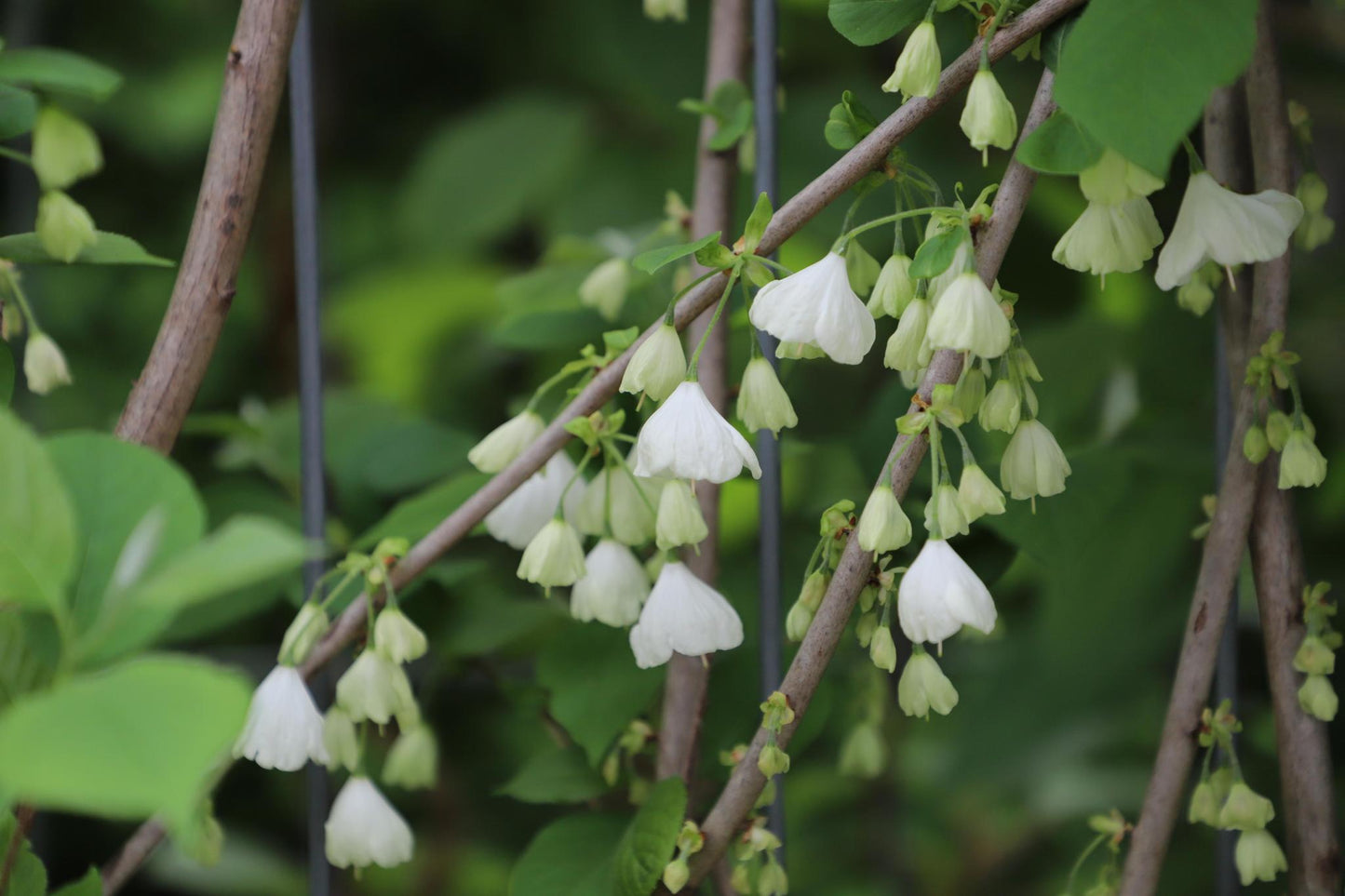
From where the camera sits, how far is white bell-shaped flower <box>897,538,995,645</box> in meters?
0.52

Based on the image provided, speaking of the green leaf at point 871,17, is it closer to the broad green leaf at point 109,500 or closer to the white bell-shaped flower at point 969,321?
the white bell-shaped flower at point 969,321

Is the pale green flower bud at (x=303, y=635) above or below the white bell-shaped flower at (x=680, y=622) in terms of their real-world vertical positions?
below

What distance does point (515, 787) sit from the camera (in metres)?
0.74

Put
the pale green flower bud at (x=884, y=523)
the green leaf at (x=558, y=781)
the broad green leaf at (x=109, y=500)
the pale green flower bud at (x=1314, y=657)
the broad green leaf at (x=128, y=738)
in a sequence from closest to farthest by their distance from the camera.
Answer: the broad green leaf at (x=128, y=738) < the broad green leaf at (x=109, y=500) < the pale green flower bud at (x=884, y=523) < the pale green flower bud at (x=1314, y=657) < the green leaf at (x=558, y=781)

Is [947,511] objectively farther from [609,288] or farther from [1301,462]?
[609,288]

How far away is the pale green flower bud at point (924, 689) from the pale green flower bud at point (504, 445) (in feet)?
0.76

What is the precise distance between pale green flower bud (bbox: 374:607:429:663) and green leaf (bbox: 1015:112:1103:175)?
0.37m

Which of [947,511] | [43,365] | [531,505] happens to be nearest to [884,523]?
[947,511]

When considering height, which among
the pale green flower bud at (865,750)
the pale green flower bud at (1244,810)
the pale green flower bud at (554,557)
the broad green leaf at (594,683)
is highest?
the pale green flower bud at (554,557)

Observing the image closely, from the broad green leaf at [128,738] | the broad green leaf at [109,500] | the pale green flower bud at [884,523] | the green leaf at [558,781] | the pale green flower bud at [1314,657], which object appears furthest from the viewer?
the green leaf at [558,781]

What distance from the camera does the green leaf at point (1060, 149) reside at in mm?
499

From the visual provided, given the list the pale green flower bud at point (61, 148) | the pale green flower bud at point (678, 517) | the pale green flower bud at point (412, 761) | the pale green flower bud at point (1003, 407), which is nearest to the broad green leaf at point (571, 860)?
the pale green flower bud at point (412, 761)

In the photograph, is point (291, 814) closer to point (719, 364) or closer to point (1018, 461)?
point (719, 364)

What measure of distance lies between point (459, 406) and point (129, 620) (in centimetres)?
130
